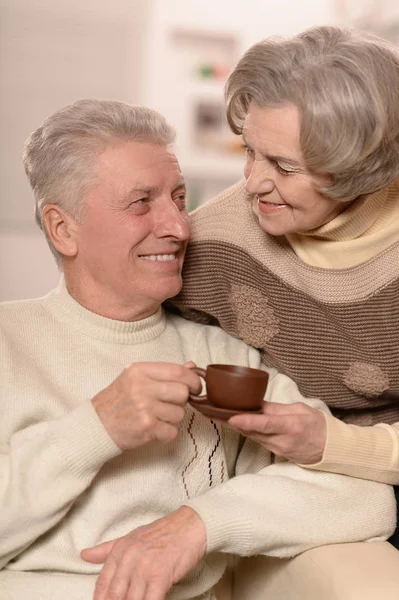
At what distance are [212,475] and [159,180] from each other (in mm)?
659

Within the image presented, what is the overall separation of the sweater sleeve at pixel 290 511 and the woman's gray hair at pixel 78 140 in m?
0.68

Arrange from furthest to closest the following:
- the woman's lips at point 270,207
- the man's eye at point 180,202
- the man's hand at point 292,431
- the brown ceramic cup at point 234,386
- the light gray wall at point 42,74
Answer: the light gray wall at point 42,74, the man's eye at point 180,202, the woman's lips at point 270,207, the man's hand at point 292,431, the brown ceramic cup at point 234,386

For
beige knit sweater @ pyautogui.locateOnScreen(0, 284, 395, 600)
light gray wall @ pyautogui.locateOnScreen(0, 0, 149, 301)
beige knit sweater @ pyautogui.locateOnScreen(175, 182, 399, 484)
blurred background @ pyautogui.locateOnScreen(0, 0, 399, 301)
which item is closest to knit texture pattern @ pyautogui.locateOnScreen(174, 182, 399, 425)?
beige knit sweater @ pyautogui.locateOnScreen(175, 182, 399, 484)

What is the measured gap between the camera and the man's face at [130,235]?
1.80m

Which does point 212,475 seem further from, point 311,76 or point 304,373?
point 311,76

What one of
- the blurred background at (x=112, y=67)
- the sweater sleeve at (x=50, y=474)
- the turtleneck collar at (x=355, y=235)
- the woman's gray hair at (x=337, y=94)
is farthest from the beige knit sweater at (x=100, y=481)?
the blurred background at (x=112, y=67)

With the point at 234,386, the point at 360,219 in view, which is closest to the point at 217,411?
the point at 234,386

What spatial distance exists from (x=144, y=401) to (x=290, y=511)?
40cm

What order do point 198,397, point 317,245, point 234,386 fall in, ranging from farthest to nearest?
point 317,245 < point 198,397 < point 234,386

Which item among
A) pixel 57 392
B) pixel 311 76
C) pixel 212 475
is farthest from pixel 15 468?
pixel 311 76

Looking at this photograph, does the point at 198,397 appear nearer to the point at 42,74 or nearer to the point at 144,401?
the point at 144,401

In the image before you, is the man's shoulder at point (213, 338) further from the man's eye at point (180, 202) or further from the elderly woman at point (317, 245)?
the man's eye at point (180, 202)

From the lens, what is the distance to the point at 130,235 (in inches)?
70.9

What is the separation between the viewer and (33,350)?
1.81 m
